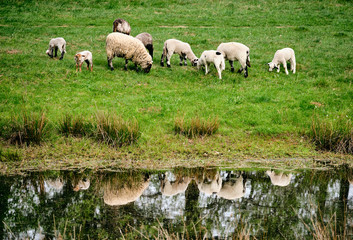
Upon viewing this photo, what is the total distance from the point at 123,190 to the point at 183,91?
708 centimetres

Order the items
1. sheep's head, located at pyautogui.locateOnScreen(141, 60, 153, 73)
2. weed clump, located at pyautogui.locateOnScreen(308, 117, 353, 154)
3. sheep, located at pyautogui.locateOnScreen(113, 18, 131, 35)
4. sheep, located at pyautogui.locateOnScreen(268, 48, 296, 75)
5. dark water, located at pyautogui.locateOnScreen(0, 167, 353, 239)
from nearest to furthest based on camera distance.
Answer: dark water, located at pyautogui.locateOnScreen(0, 167, 353, 239) → weed clump, located at pyautogui.locateOnScreen(308, 117, 353, 154) → sheep's head, located at pyautogui.locateOnScreen(141, 60, 153, 73) → sheep, located at pyautogui.locateOnScreen(268, 48, 296, 75) → sheep, located at pyautogui.locateOnScreen(113, 18, 131, 35)

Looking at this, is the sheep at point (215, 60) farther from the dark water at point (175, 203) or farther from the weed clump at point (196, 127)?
the dark water at point (175, 203)

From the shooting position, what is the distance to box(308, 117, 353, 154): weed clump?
1034 cm

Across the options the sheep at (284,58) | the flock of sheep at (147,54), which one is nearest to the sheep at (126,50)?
the flock of sheep at (147,54)

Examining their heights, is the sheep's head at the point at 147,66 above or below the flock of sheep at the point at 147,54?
below

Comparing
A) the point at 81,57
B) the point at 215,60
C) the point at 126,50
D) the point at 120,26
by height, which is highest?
the point at 120,26

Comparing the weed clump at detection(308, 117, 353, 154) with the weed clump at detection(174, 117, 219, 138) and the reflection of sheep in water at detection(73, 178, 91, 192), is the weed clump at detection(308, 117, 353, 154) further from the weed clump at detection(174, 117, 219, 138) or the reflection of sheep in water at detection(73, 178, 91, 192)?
the reflection of sheep in water at detection(73, 178, 91, 192)

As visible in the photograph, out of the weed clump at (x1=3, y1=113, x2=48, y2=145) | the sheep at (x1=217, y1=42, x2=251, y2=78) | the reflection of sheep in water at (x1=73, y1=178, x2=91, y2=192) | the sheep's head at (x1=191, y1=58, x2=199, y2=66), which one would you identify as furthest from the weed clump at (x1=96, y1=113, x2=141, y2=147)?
the sheep's head at (x1=191, y1=58, x2=199, y2=66)

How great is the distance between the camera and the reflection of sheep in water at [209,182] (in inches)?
315

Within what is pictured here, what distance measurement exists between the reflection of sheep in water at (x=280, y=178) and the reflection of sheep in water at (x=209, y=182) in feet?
4.22

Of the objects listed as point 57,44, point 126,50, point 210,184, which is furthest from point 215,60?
point 210,184

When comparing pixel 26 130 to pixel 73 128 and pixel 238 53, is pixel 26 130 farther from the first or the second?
pixel 238 53

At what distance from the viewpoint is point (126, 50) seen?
1598 centimetres

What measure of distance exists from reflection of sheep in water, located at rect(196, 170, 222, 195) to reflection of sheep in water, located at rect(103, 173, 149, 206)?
1.26 meters
